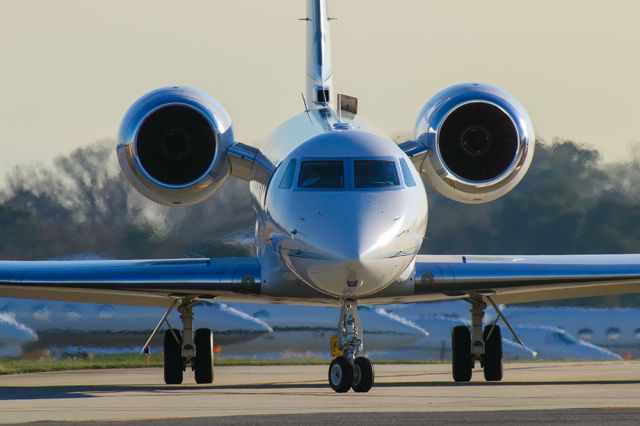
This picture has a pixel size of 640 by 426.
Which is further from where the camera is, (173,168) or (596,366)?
(596,366)

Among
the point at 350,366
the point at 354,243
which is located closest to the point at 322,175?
the point at 354,243

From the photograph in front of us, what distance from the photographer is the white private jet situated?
18.2m

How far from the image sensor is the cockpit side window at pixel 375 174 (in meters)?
18.8

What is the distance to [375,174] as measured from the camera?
18984 mm

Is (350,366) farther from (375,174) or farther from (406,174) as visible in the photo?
(406,174)

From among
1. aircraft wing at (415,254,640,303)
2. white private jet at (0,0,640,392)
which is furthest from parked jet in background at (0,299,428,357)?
aircraft wing at (415,254,640,303)

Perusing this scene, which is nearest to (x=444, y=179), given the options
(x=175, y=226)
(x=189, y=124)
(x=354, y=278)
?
(x=189, y=124)

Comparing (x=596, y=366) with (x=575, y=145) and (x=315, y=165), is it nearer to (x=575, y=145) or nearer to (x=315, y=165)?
(x=575, y=145)

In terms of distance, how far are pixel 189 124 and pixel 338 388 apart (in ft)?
23.1

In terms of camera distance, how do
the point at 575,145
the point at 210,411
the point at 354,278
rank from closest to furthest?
1. the point at 210,411
2. the point at 354,278
3. the point at 575,145

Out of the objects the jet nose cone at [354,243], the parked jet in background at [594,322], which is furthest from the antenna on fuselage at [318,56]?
the parked jet in background at [594,322]

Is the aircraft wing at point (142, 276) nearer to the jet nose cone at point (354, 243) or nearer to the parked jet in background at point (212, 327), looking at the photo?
the jet nose cone at point (354, 243)

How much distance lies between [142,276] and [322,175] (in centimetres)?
363

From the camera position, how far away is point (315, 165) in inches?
758
